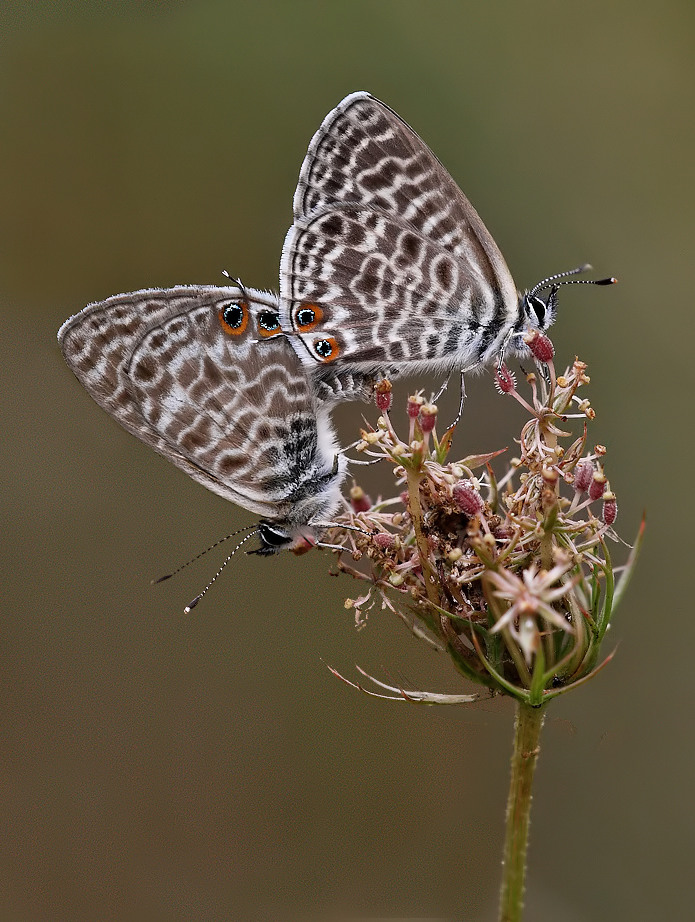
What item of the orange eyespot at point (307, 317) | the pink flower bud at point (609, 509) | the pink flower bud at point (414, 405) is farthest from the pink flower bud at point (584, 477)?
the orange eyespot at point (307, 317)

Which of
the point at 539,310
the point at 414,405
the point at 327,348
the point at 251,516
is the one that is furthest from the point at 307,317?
the point at 251,516

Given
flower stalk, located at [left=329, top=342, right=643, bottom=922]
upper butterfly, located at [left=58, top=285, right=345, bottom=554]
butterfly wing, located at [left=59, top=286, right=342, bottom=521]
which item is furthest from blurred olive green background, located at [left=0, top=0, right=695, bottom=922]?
flower stalk, located at [left=329, top=342, right=643, bottom=922]

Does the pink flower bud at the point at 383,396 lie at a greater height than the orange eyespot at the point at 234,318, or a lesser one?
lesser

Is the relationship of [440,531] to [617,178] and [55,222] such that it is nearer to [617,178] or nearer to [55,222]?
[617,178]

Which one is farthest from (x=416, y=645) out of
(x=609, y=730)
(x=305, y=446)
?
(x=305, y=446)

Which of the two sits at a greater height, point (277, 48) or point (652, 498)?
point (277, 48)

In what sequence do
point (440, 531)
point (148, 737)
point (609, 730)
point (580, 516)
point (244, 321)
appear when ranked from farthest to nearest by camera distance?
point (148, 737) < point (609, 730) < point (580, 516) < point (244, 321) < point (440, 531)

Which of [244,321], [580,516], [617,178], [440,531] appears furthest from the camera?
[617,178]

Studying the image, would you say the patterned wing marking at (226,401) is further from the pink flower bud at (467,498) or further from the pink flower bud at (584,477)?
the pink flower bud at (584,477)
